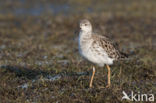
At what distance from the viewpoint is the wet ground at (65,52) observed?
20.4 feet

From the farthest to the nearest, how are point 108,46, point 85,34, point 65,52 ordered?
point 65,52 → point 108,46 → point 85,34

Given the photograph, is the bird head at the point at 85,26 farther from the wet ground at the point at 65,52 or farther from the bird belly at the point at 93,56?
the wet ground at the point at 65,52

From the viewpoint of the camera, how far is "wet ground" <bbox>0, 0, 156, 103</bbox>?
6.21 meters

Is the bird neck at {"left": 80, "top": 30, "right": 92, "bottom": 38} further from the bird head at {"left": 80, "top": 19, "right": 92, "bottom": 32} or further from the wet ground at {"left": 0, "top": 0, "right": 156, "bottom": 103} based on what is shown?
the wet ground at {"left": 0, "top": 0, "right": 156, "bottom": 103}

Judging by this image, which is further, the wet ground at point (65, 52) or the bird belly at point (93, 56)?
the bird belly at point (93, 56)

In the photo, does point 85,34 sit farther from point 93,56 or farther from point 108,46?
point 108,46

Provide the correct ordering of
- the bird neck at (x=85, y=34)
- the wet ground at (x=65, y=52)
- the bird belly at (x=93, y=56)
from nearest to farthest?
the wet ground at (x=65, y=52), the bird belly at (x=93, y=56), the bird neck at (x=85, y=34)

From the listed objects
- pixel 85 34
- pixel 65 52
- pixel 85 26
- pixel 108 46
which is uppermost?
pixel 85 26

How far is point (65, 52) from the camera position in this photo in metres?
10.1

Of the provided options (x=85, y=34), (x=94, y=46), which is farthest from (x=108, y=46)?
(x=85, y=34)

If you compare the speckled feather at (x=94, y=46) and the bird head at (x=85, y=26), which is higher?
the bird head at (x=85, y=26)

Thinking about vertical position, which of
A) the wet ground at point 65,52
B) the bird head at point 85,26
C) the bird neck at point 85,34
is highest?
the bird head at point 85,26

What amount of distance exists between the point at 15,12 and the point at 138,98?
41.0 feet

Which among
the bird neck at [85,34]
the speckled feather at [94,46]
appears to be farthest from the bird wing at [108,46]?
the bird neck at [85,34]
